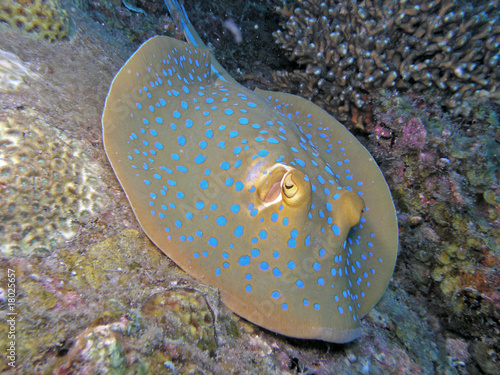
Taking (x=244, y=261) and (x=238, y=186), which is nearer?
(x=244, y=261)

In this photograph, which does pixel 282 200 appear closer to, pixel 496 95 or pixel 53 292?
pixel 53 292

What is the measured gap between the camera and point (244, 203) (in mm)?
3070

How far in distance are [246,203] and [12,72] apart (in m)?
3.53

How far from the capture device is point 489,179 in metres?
4.15

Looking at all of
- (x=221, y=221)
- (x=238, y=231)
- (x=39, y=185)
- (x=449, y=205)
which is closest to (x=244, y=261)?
A: (x=238, y=231)

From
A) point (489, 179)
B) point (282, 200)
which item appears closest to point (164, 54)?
point (282, 200)

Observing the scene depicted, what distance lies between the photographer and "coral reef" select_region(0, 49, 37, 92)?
3324 mm

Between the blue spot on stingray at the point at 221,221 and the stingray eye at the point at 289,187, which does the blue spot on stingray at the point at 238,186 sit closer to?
the blue spot on stingray at the point at 221,221

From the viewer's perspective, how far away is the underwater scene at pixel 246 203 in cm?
245

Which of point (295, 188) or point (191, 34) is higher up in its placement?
point (191, 34)

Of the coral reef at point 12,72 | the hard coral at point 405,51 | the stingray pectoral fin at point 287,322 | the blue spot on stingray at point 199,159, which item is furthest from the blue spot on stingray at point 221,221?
the hard coral at point 405,51

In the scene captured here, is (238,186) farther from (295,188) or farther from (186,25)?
(186,25)

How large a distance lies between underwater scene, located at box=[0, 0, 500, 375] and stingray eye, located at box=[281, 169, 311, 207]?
0.08 ft

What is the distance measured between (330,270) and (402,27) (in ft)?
18.3
